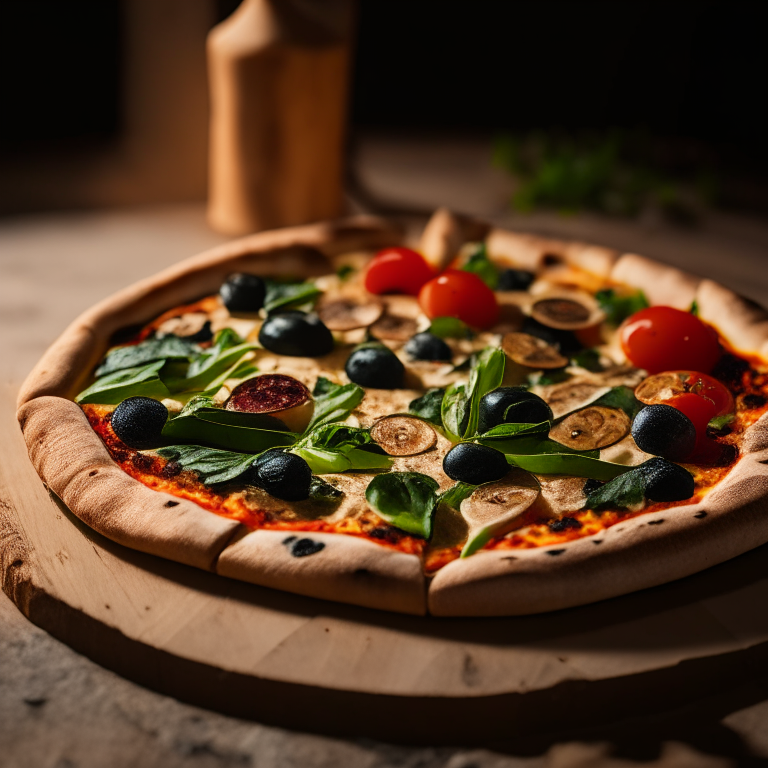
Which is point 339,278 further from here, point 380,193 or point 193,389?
point 380,193

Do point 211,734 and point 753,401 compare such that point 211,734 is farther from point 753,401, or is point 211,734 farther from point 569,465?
point 753,401

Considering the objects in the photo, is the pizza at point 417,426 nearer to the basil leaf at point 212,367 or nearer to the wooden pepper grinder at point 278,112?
the basil leaf at point 212,367

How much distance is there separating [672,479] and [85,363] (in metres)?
2.01

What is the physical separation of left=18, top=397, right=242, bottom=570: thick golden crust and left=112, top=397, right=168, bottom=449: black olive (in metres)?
0.08

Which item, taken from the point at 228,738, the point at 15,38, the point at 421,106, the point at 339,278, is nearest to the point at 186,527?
the point at 228,738

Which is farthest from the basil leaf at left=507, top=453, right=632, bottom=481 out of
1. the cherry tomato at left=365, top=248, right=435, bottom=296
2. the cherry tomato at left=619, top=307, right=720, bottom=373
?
the cherry tomato at left=365, top=248, right=435, bottom=296

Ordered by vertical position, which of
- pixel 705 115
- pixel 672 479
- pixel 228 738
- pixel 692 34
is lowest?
pixel 228 738

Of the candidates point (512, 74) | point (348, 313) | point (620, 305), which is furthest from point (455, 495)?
point (512, 74)

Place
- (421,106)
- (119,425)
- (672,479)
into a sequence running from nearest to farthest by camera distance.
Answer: (672,479), (119,425), (421,106)

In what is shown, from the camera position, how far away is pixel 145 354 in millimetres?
3207

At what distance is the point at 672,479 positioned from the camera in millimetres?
2539

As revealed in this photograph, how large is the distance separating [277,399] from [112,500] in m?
0.68

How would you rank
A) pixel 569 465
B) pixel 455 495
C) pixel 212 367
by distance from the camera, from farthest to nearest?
pixel 212 367 < pixel 569 465 < pixel 455 495

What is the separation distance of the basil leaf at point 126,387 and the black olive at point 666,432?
1.57 m
